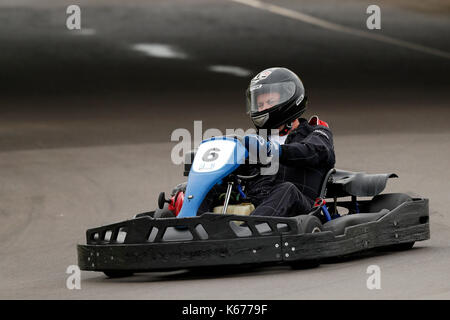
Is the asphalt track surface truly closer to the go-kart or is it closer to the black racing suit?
the go-kart

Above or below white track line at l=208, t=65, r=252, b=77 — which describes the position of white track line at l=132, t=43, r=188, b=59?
above

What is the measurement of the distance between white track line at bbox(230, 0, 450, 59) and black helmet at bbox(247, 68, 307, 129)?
12.9 meters

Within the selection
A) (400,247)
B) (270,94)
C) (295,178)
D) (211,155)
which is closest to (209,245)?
(211,155)

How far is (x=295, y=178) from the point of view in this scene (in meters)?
6.60

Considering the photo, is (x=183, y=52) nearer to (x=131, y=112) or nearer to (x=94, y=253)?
(x=131, y=112)

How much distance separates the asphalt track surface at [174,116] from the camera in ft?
19.3

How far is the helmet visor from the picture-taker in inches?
262

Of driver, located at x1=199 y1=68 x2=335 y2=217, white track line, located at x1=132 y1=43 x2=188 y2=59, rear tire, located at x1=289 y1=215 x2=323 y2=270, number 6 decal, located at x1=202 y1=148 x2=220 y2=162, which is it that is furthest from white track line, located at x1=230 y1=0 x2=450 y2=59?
rear tire, located at x1=289 y1=215 x2=323 y2=270

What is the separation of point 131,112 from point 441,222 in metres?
7.76

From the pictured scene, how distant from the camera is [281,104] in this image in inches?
262

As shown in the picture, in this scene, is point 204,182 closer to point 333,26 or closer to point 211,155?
point 211,155

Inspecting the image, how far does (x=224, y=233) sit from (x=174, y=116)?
9050 millimetres

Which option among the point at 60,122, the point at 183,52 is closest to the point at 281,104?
the point at 60,122

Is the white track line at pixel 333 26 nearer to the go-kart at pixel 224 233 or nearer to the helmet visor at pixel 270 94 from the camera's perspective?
the helmet visor at pixel 270 94
